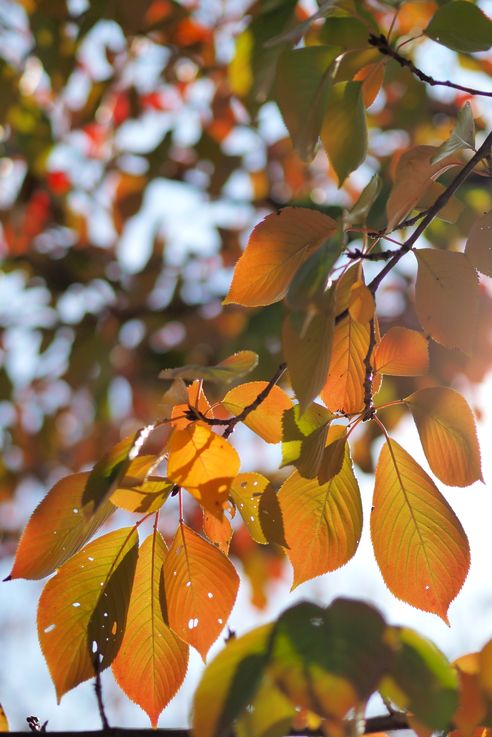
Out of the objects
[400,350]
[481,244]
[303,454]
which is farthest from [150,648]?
[481,244]

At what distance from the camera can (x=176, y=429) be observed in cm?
54

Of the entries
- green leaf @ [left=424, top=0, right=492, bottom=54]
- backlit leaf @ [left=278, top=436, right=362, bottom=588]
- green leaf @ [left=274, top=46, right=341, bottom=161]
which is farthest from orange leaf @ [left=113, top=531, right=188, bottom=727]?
green leaf @ [left=424, top=0, right=492, bottom=54]

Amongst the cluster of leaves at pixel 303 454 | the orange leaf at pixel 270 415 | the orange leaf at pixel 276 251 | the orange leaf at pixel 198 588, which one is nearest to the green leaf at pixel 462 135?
the cluster of leaves at pixel 303 454

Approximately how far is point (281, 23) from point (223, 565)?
917 millimetres

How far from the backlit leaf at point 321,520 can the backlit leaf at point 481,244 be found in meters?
0.18

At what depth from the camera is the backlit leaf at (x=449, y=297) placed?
595mm

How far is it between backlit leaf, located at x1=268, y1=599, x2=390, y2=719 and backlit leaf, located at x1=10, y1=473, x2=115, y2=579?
209 millimetres

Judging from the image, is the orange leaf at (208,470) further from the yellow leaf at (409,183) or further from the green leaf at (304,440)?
the yellow leaf at (409,183)

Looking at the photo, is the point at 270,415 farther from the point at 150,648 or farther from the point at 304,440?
the point at 150,648

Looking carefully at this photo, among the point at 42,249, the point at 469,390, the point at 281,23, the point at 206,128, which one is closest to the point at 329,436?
the point at 281,23

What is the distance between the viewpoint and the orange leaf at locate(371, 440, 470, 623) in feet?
1.84

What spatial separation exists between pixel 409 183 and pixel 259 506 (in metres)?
0.26

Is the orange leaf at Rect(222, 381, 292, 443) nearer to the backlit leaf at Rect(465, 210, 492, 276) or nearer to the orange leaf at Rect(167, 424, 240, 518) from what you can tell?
the orange leaf at Rect(167, 424, 240, 518)

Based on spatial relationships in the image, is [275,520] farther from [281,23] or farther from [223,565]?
[281,23]
